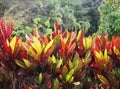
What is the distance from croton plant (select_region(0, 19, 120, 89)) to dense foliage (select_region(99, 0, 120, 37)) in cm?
666

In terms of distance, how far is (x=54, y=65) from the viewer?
Result: 2.18 meters

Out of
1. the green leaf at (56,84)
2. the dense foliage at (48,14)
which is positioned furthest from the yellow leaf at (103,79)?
the dense foliage at (48,14)

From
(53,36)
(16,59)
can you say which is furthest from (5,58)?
(53,36)

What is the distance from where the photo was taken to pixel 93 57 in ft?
7.87

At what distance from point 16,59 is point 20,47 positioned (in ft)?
0.31

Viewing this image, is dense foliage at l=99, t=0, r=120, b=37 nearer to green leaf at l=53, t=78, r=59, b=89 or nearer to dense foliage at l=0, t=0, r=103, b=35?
dense foliage at l=0, t=0, r=103, b=35

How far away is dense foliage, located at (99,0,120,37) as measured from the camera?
891 cm

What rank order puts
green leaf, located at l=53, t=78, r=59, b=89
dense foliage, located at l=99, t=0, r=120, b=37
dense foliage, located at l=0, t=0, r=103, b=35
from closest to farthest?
green leaf, located at l=53, t=78, r=59, b=89 < dense foliage, located at l=99, t=0, r=120, b=37 < dense foliage, located at l=0, t=0, r=103, b=35

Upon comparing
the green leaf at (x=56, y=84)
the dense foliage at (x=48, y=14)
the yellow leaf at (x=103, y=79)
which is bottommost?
the dense foliage at (x=48, y=14)

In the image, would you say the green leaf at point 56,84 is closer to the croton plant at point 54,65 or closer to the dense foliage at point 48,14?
the croton plant at point 54,65

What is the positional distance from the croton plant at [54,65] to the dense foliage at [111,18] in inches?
262

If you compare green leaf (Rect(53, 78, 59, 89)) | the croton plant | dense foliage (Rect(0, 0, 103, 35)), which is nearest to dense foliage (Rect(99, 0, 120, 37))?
dense foliage (Rect(0, 0, 103, 35))

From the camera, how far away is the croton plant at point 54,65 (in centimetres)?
216

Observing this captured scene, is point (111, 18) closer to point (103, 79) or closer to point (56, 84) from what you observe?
point (103, 79)
